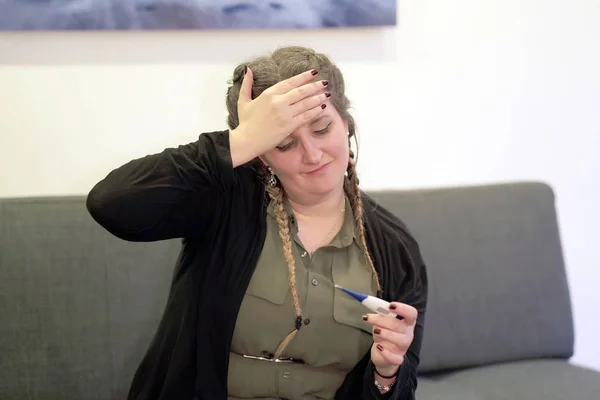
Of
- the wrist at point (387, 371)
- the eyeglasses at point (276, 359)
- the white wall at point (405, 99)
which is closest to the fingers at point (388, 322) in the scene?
the wrist at point (387, 371)

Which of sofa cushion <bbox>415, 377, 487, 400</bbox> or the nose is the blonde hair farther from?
sofa cushion <bbox>415, 377, 487, 400</bbox>

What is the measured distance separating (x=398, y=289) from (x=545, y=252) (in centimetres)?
63

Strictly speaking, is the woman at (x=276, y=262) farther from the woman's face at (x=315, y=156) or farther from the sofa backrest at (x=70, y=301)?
the sofa backrest at (x=70, y=301)

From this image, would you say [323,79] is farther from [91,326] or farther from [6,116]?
[6,116]

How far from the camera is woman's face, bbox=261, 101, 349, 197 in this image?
3.57 feet

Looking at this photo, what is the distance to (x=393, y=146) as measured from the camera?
5.78 feet

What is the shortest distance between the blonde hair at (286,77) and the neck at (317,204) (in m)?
0.03

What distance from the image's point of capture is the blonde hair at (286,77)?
3.60 ft

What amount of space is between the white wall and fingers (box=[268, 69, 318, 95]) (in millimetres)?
632

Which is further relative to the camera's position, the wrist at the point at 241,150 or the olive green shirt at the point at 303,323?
the olive green shirt at the point at 303,323

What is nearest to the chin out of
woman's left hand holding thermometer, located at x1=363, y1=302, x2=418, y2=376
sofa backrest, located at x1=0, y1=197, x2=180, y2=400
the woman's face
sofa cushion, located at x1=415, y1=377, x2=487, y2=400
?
the woman's face

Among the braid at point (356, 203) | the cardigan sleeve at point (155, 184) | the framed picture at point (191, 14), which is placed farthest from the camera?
the framed picture at point (191, 14)

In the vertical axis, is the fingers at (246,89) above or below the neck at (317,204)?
above

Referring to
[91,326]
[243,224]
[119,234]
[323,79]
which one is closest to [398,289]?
[243,224]
